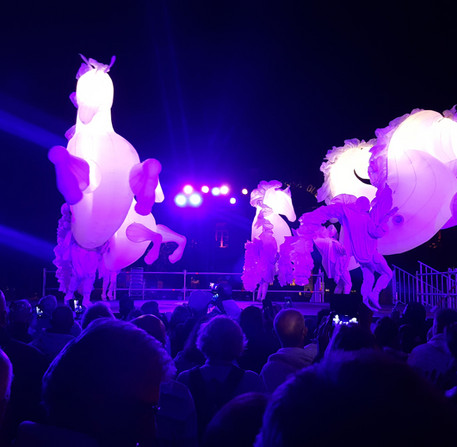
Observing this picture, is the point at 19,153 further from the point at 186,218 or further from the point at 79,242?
the point at 79,242

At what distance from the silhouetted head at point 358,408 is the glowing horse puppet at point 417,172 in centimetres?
650

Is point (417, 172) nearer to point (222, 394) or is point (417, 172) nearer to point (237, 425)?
point (222, 394)

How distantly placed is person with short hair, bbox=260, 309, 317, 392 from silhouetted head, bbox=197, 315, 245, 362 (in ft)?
0.91

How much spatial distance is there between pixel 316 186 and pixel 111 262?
11854mm

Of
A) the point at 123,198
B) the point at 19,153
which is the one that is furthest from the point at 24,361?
the point at 19,153

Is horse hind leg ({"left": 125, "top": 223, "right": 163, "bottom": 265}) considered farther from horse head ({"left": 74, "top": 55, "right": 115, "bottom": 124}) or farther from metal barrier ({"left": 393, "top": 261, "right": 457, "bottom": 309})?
metal barrier ({"left": 393, "top": 261, "right": 457, "bottom": 309})

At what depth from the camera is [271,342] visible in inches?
155

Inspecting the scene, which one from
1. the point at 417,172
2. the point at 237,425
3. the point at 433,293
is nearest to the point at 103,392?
the point at 237,425

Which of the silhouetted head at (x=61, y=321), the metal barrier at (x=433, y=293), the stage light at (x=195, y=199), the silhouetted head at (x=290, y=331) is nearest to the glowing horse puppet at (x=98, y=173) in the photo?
the silhouetted head at (x=61, y=321)

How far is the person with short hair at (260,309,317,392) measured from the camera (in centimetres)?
270

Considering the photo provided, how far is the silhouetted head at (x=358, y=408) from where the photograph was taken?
683mm

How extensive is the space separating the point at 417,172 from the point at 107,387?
6490 millimetres

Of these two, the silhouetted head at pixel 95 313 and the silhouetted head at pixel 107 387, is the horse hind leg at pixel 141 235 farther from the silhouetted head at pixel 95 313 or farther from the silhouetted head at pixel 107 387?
the silhouetted head at pixel 107 387

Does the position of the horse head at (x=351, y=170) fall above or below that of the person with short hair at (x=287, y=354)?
above
